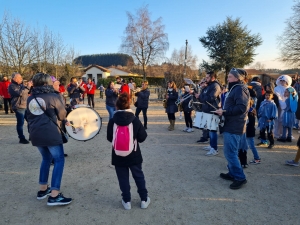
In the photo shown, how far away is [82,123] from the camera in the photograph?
179 inches

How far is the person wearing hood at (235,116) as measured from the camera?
11.5ft

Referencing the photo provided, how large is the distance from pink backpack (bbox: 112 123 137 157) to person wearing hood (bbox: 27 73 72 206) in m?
0.91

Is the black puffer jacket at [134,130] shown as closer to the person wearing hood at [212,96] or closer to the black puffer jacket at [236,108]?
the black puffer jacket at [236,108]

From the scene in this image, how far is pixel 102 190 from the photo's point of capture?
3.71 m

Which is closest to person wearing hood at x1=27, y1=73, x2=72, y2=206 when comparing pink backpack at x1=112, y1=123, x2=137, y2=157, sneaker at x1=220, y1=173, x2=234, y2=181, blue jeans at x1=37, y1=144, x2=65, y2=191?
blue jeans at x1=37, y1=144, x2=65, y2=191

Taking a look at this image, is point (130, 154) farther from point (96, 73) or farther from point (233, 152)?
point (96, 73)

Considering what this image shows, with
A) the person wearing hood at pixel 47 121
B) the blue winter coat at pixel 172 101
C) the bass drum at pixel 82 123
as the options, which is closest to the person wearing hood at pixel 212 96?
the blue winter coat at pixel 172 101

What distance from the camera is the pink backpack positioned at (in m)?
2.89

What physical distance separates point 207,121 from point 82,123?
8.27ft

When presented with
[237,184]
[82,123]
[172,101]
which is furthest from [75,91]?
[237,184]

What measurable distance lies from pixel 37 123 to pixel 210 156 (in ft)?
12.9

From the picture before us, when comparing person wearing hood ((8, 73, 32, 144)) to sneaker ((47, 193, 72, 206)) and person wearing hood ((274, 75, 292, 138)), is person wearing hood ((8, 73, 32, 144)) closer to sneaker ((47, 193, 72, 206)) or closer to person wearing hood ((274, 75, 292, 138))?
sneaker ((47, 193, 72, 206))

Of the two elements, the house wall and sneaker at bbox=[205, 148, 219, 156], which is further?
the house wall

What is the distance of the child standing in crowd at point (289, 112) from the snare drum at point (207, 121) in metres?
3.45
